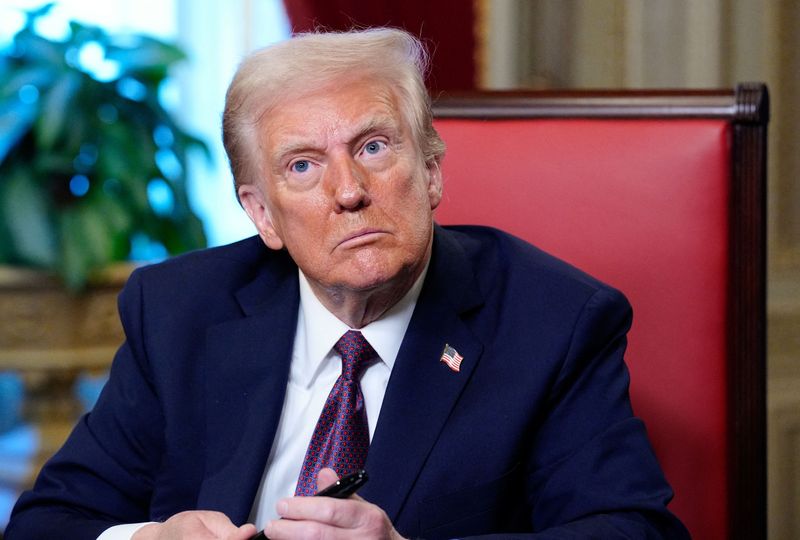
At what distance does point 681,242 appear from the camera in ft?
5.49

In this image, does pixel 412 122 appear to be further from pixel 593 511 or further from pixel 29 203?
pixel 29 203

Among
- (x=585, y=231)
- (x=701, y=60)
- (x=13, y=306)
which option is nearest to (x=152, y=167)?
(x=13, y=306)

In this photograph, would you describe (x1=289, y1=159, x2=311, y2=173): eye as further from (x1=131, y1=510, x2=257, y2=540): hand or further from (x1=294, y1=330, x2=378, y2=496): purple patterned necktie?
(x1=131, y1=510, x2=257, y2=540): hand

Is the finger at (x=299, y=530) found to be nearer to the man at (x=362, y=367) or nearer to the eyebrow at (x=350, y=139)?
the man at (x=362, y=367)

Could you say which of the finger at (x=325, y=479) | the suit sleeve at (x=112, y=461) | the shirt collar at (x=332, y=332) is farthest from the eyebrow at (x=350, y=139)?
the finger at (x=325, y=479)

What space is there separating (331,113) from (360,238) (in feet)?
0.59

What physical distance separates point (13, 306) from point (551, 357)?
2.35 metres

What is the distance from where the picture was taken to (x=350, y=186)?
146cm

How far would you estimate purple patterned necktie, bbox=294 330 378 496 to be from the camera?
151 cm

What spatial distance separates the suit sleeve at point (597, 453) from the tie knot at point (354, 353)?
0.90ft

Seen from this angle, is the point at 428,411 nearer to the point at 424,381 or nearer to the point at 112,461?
the point at 424,381

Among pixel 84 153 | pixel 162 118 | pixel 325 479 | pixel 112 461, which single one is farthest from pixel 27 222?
pixel 325 479

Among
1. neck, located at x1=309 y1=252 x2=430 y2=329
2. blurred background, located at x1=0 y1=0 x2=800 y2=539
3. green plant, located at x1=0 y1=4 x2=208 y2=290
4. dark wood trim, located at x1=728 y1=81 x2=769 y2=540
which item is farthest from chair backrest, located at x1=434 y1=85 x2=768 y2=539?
green plant, located at x1=0 y1=4 x2=208 y2=290

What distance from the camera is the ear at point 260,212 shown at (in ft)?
5.40
